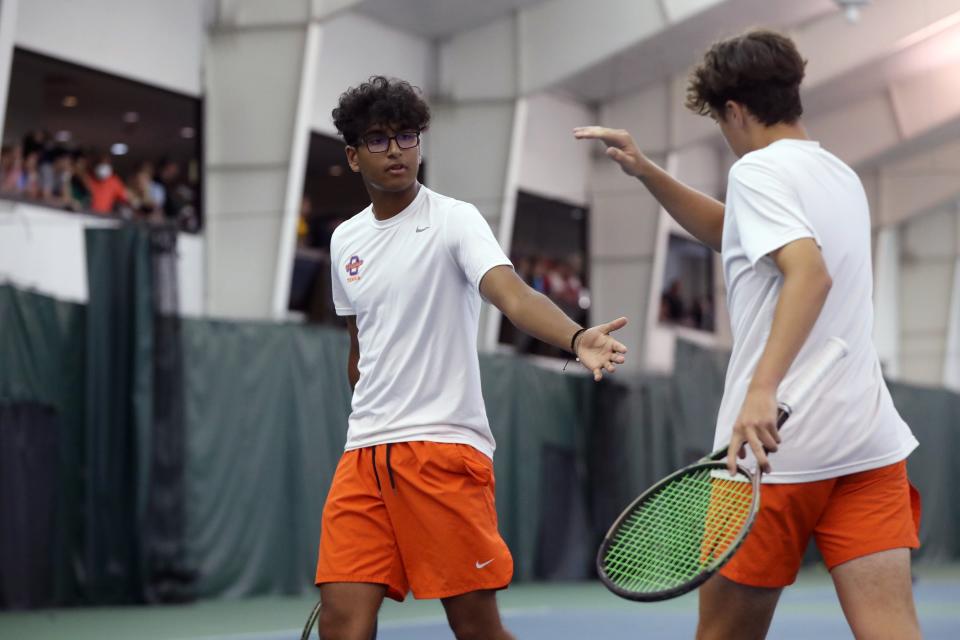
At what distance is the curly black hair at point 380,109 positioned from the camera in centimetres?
420

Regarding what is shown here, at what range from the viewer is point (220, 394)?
1280 centimetres

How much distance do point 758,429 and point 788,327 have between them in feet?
Answer: 0.70

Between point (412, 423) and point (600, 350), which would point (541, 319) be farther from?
point (412, 423)

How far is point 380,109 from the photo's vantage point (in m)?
4.20

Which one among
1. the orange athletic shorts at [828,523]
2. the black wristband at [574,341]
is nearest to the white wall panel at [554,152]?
the black wristband at [574,341]

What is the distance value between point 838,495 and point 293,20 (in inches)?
512

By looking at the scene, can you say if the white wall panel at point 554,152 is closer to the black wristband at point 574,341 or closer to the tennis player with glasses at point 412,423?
the tennis player with glasses at point 412,423

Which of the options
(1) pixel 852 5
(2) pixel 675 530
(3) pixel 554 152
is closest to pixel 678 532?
(2) pixel 675 530

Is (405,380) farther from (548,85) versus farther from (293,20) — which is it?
(548,85)

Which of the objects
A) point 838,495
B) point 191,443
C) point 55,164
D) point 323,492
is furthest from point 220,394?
point 838,495

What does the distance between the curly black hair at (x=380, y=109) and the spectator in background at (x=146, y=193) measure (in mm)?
10743

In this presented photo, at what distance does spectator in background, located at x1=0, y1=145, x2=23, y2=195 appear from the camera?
13.0 m

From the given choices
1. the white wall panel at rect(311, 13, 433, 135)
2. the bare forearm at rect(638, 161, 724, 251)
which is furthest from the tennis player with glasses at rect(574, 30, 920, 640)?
the white wall panel at rect(311, 13, 433, 135)

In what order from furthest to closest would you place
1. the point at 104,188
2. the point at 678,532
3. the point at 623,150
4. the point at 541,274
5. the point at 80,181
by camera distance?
the point at 541,274 < the point at 104,188 < the point at 80,181 < the point at 623,150 < the point at 678,532
